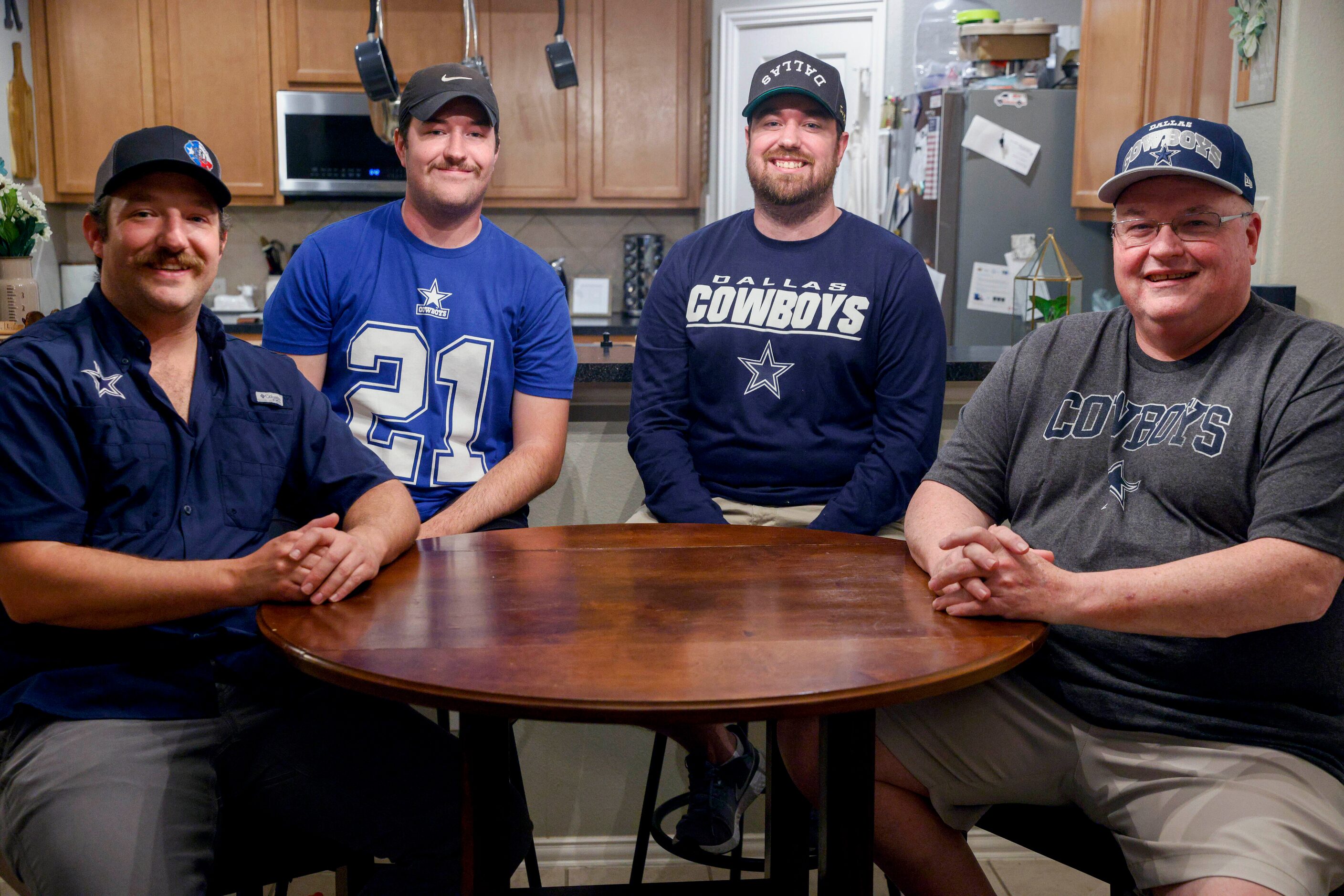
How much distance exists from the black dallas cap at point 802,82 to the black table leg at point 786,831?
1204 mm

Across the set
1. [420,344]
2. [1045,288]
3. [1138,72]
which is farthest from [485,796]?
[1138,72]

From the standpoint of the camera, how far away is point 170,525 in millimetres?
1459

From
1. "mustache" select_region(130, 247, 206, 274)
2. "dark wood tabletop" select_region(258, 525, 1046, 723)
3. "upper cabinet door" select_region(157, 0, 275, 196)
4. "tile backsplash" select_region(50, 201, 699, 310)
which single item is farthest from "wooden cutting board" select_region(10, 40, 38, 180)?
"dark wood tabletop" select_region(258, 525, 1046, 723)

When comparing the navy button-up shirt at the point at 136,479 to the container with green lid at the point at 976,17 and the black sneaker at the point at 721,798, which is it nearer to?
the black sneaker at the point at 721,798

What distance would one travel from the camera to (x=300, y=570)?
132cm

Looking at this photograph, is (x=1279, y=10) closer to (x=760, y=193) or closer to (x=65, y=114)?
(x=760, y=193)

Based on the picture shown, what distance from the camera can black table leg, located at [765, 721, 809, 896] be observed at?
1683 millimetres

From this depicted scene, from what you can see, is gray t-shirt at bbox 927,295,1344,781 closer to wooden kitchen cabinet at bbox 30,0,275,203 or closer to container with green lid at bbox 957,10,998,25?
container with green lid at bbox 957,10,998,25

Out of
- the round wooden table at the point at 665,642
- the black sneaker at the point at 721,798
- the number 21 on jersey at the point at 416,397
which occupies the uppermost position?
the number 21 on jersey at the point at 416,397

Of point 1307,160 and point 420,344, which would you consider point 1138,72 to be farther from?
point 420,344

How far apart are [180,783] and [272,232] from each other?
4250 millimetres

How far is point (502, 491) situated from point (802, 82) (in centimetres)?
98

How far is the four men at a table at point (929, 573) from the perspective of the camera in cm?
128

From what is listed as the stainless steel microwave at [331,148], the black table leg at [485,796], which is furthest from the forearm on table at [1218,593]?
the stainless steel microwave at [331,148]
